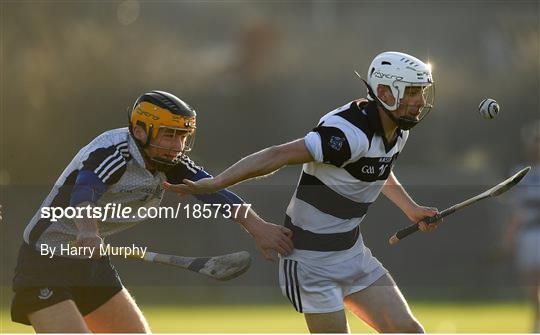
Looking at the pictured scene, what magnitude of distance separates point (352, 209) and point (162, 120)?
3.79ft

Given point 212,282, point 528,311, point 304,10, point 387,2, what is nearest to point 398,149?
point 528,311

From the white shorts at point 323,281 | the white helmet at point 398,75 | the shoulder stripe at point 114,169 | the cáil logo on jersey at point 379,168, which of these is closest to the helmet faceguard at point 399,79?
the white helmet at point 398,75

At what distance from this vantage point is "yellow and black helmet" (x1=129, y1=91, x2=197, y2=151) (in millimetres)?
6539

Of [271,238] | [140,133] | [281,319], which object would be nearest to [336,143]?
[271,238]

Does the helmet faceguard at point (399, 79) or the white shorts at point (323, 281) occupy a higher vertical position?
the helmet faceguard at point (399, 79)

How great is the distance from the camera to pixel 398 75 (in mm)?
6535

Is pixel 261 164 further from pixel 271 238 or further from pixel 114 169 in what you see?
pixel 114 169

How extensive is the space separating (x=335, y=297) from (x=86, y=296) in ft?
4.51

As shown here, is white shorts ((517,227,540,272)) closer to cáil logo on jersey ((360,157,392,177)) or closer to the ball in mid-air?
the ball in mid-air

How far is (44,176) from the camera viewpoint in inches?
738

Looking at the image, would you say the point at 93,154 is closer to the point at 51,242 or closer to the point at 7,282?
the point at 51,242

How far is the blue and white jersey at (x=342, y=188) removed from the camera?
645 centimetres

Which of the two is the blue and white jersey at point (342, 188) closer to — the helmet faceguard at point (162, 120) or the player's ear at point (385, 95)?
the player's ear at point (385, 95)

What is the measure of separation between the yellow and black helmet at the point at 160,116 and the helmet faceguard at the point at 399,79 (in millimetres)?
1014
